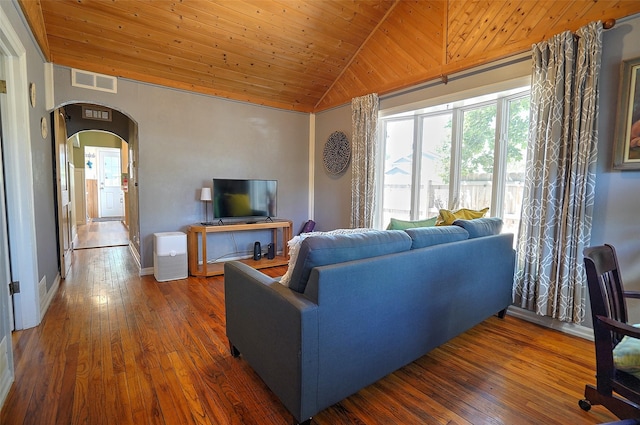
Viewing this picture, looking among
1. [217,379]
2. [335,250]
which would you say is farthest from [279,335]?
[217,379]

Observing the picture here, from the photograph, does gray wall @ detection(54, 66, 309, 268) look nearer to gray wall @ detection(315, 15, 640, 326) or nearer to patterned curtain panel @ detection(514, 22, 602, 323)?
patterned curtain panel @ detection(514, 22, 602, 323)

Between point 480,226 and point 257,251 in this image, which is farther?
point 257,251

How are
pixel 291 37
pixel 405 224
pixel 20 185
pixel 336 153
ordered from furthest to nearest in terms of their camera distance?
pixel 336 153 → pixel 291 37 → pixel 405 224 → pixel 20 185

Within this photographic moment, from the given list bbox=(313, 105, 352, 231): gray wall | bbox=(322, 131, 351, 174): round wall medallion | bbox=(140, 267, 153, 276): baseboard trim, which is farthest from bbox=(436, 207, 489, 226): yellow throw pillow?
bbox=(140, 267, 153, 276): baseboard trim

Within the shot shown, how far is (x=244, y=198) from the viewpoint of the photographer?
14.2ft

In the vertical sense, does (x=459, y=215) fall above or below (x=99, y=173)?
below

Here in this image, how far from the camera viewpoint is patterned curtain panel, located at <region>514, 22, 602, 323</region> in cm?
228

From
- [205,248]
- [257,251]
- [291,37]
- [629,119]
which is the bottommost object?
[257,251]

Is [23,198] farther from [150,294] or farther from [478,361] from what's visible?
[478,361]

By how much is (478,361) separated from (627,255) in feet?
4.63

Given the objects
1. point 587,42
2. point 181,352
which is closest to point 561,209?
point 587,42

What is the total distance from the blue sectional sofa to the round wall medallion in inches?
103

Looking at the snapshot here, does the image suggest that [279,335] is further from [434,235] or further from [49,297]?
[49,297]

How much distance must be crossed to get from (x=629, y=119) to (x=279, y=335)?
9.26 ft
